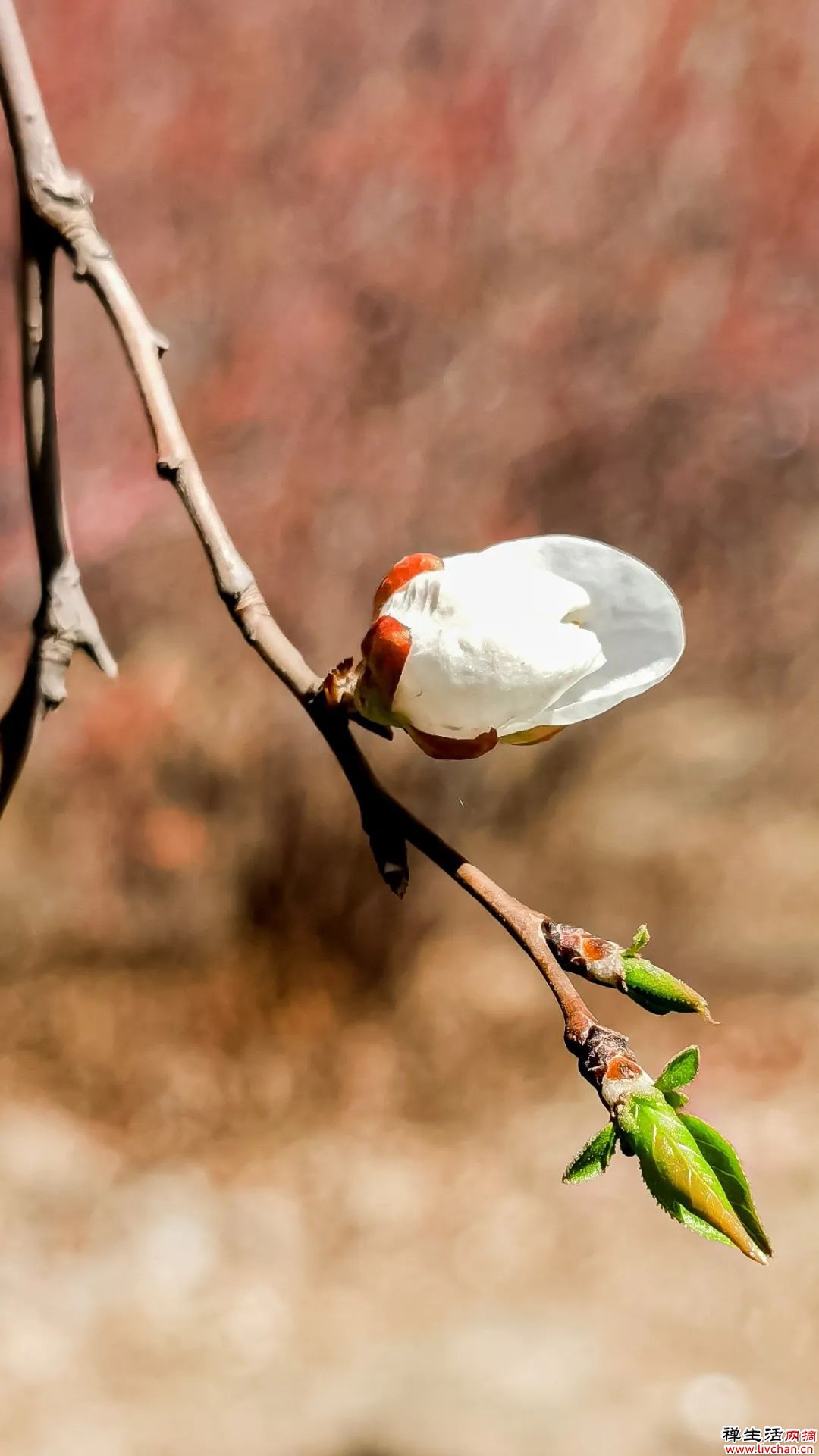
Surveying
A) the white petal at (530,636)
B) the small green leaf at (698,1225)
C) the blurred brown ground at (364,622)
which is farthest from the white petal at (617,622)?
the blurred brown ground at (364,622)

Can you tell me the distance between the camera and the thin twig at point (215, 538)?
217mm

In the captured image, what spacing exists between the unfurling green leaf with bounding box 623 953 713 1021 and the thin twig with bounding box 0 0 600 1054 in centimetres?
1

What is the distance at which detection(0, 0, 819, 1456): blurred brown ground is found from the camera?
554mm

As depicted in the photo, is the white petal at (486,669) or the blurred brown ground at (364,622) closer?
the white petal at (486,669)

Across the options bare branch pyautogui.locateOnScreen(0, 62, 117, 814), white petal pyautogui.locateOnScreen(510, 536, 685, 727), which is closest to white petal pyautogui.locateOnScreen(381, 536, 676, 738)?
white petal pyautogui.locateOnScreen(510, 536, 685, 727)

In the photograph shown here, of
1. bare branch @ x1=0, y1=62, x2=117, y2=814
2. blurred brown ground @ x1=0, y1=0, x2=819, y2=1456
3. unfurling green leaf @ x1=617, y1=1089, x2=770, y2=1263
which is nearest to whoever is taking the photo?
unfurling green leaf @ x1=617, y1=1089, x2=770, y2=1263

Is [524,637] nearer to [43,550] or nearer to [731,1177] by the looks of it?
[731,1177]

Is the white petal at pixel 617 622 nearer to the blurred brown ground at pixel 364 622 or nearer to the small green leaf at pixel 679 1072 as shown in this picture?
the small green leaf at pixel 679 1072

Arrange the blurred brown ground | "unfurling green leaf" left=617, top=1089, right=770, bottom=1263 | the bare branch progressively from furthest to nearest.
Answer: the blurred brown ground, the bare branch, "unfurling green leaf" left=617, top=1089, right=770, bottom=1263

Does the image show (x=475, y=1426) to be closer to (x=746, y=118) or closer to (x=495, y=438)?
(x=495, y=438)

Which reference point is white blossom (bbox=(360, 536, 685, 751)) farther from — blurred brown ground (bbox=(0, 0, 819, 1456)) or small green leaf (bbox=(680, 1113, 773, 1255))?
blurred brown ground (bbox=(0, 0, 819, 1456))

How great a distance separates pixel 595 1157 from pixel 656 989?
3 centimetres

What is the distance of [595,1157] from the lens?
0.21 m

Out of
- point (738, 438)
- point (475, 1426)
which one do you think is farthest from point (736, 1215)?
point (738, 438)
